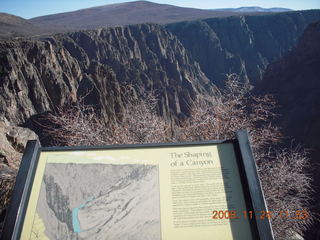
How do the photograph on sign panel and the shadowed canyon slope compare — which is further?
the shadowed canyon slope

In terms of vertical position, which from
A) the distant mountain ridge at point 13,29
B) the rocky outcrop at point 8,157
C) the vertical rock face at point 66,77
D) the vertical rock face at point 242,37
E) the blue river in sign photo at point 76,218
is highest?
the vertical rock face at point 242,37

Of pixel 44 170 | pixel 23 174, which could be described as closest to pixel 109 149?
pixel 44 170

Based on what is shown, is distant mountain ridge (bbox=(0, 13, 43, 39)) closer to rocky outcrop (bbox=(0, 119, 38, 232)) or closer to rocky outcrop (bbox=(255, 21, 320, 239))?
rocky outcrop (bbox=(255, 21, 320, 239))

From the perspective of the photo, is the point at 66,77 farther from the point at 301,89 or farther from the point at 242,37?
the point at 242,37

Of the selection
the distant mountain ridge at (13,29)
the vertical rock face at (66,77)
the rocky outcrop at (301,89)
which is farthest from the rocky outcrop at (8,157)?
the distant mountain ridge at (13,29)

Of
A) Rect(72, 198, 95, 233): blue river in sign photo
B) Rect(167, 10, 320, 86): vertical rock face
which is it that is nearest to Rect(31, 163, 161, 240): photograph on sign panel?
Rect(72, 198, 95, 233): blue river in sign photo

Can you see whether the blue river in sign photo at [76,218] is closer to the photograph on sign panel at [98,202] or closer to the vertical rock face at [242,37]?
the photograph on sign panel at [98,202]

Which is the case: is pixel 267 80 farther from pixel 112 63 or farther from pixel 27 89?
pixel 27 89
